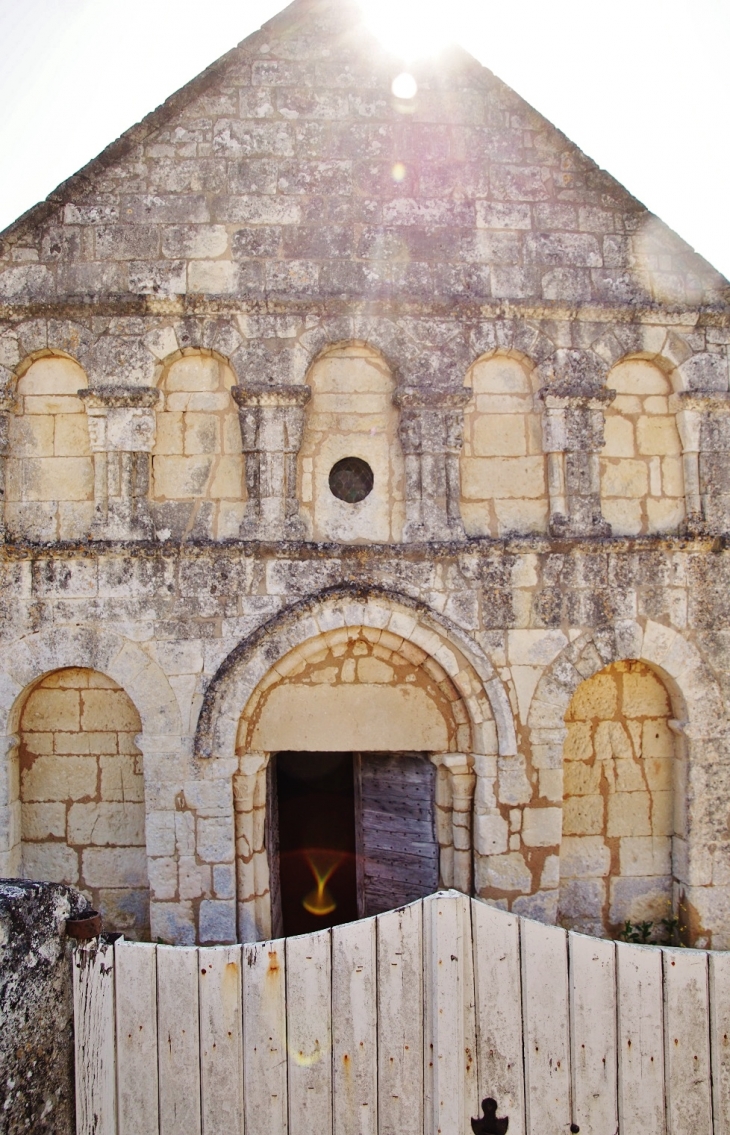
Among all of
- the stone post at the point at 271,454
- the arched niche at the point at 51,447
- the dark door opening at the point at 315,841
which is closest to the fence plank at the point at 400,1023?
the stone post at the point at 271,454

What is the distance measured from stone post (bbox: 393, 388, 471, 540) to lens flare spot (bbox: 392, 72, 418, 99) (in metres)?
2.19

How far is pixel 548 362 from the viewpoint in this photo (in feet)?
17.7

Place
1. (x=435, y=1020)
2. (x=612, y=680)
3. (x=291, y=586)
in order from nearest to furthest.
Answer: (x=435, y=1020) < (x=291, y=586) < (x=612, y=680)

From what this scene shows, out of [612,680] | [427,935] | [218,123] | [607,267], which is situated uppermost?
[218,123]

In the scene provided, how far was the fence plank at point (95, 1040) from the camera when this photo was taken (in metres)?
3.09

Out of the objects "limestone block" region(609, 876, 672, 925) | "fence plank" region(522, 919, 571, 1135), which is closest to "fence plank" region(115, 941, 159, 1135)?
"fence plank" region(522, 919, 571, 1135)

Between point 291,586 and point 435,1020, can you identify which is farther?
point 291,586

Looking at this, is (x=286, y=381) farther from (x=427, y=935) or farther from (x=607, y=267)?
(x=427, y=935)

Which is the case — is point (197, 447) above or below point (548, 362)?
below

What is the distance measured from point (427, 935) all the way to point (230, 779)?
2291mm

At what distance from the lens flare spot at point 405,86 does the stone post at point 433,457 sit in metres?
2.19

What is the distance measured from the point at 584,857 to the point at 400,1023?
273 cm

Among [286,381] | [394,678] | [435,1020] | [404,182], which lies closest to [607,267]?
[404,182]

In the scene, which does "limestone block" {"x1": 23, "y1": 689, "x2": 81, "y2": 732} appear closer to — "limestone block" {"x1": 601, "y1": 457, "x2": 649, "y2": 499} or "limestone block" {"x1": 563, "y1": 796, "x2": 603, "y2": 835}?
"limestone block" {"x1": 563, "y1": 796, "x2": 603, "y2": 835}
